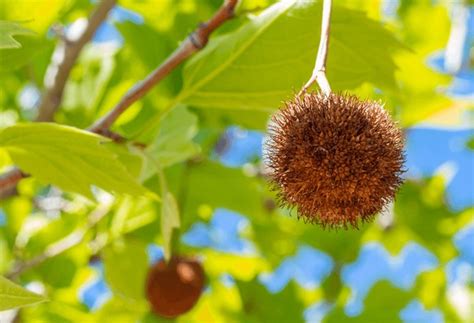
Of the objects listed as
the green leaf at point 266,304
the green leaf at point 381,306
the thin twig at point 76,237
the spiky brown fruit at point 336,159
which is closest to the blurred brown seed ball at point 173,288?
the thin twig at point 76,237

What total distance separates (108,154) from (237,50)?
0.59m

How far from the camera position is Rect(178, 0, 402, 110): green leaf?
2.46 m

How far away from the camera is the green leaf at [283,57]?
2465 millimetres

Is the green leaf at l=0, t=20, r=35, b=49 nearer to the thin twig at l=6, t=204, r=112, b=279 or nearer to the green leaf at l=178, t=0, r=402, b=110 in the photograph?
the green leaf at l=178, t=0, r=402, b=110

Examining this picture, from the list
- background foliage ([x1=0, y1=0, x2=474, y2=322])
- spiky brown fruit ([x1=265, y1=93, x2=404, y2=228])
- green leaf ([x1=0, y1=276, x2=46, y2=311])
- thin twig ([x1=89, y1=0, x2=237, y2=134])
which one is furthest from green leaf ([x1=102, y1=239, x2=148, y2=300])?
green leaf ([x1=0, y1=276, x2=46, y2=311])

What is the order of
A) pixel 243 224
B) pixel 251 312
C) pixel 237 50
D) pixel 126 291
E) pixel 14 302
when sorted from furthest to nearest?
pixel 243 224 → pixel 251 312 → pixel 126 291 → pixel 237 50 → pixel 14 302

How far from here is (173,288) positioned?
141 inches

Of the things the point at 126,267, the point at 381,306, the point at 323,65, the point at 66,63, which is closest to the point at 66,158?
the point at 323,65

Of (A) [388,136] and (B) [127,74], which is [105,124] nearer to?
(A) [388,136]

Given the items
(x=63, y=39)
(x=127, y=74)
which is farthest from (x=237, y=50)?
(x=127, y=74)

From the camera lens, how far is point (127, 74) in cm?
390

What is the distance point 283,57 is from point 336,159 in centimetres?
73

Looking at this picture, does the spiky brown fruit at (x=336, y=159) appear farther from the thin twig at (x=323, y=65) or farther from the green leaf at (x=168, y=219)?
the green leaf at (x=168, y=219)

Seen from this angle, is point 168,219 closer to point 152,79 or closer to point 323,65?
point 152,79
